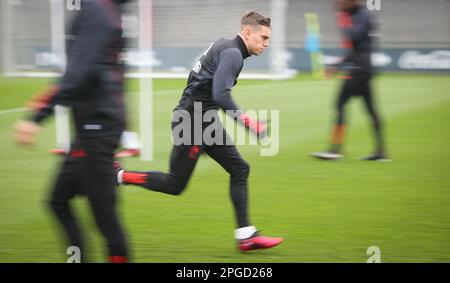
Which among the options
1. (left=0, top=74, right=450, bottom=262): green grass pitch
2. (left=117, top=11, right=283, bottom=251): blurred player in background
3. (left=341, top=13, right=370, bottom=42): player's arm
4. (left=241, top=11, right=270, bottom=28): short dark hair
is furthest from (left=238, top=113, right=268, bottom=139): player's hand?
(left=341, top=13, right=370, bottom=42): player's arm

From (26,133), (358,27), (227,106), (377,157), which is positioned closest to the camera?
(26,133)

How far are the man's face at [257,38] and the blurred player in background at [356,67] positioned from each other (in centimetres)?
397

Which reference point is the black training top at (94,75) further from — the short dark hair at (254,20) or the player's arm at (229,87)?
the short dark hair at (254,20)

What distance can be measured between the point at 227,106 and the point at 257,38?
0.63 meters

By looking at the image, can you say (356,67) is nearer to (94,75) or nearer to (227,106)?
(227,106)

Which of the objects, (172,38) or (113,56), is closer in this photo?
(113,56)

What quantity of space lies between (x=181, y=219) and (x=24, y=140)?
8.99ft

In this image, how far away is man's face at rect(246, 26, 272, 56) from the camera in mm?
5090

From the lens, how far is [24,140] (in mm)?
3531

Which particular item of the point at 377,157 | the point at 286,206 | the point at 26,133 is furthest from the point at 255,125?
the point at 377,157

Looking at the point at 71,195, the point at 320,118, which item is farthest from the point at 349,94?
the point at 71,195

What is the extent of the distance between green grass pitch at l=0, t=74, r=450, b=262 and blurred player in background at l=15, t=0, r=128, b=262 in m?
0.62

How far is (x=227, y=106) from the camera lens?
4836 mm
